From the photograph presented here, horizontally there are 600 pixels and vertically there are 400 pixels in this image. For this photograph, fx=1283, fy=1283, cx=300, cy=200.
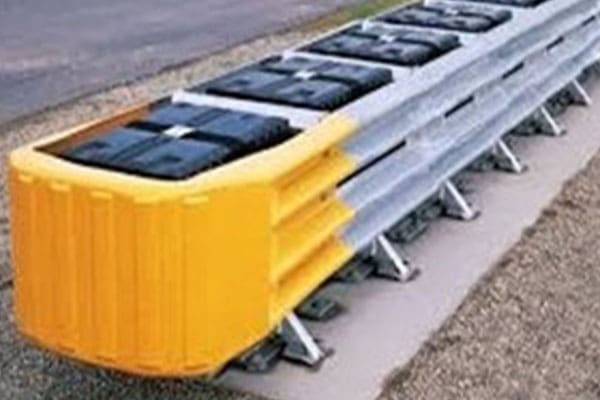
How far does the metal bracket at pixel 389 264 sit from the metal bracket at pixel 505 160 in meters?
1.76

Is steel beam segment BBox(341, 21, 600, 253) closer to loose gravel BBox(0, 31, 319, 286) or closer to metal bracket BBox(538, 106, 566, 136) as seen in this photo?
metal bracket BBox(538, 106, 566, 136)

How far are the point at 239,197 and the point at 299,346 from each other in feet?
3.42

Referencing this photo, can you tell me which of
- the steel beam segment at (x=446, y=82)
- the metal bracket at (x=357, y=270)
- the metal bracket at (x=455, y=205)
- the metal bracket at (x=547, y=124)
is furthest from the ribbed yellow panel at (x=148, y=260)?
the metal bracket at (x=547, y=124)

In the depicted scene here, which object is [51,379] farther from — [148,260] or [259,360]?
[148,260]

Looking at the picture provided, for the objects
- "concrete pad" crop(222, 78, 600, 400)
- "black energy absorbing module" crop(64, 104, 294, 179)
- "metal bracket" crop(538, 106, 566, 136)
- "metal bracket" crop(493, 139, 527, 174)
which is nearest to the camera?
"black energy absorbing module" crop(64, 104, 294, 179)

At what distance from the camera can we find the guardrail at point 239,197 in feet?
13.3

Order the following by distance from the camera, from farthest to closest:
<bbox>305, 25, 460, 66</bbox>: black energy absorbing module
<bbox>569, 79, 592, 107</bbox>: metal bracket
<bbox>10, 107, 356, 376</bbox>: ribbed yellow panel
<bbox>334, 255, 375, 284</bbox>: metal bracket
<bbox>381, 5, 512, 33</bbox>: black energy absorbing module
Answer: <bbox>569, 79, 592, 107</bbox>: metal bracket → <bbox>381, 5, 512, 33</bbox>: black energy absorbing module → <bbox>305, 25, 460, 66</bbox>: black energy absorbing module → <bbox>334, 255, 375, 284</bbox>: metal bracket → <bbox>10, 107, 356, 376</bbox>: ribbed yellow panel

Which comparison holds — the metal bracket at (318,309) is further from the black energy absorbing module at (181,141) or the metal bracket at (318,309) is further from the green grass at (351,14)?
the green grass at (351,14)

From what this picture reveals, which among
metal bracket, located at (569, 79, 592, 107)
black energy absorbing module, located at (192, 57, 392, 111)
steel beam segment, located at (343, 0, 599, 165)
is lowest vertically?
metal bracket, located at (569, 79, 592, 107)

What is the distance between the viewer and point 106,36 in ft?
39.8

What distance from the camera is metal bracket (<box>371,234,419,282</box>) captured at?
583cm

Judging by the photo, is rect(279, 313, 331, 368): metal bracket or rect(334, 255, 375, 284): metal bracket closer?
rect(279, 313, 331, 368): metal bracket

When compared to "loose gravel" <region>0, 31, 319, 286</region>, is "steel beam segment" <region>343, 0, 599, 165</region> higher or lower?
higher

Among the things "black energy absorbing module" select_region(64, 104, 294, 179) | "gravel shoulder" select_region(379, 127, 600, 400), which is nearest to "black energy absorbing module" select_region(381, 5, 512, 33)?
"gravel shoulder" select_region(379, 127, 600, 400)
